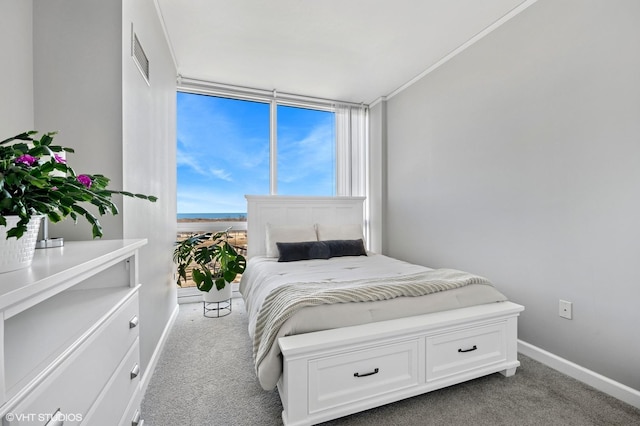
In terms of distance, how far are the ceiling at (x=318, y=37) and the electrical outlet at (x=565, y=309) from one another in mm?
2202

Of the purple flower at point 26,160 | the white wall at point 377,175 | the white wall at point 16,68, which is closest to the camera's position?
the purple flower at point 26,160

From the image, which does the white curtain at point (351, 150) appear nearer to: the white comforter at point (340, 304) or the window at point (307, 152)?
the window at point (307, 152)

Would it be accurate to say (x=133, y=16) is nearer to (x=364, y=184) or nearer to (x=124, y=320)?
(x=124, y=320)

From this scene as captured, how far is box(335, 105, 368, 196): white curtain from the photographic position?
13.1 ft

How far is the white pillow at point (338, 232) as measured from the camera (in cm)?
336

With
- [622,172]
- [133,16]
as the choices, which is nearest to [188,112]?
[133,16]

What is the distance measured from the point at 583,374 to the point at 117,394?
8.37 ft

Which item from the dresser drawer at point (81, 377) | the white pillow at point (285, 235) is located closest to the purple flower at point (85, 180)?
the dresser drawer at point (81, 377)

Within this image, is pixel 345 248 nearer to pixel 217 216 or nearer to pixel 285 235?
pixel 285 235

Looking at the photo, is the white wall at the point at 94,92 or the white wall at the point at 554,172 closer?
the white wall at the point at 94,92

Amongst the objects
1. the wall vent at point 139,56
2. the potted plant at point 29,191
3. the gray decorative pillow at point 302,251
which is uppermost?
the wall vent at point 139,56

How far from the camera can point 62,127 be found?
1382mm

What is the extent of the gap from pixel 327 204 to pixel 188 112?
211cm

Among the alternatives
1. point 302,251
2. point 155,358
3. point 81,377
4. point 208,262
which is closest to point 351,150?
point 302,251
